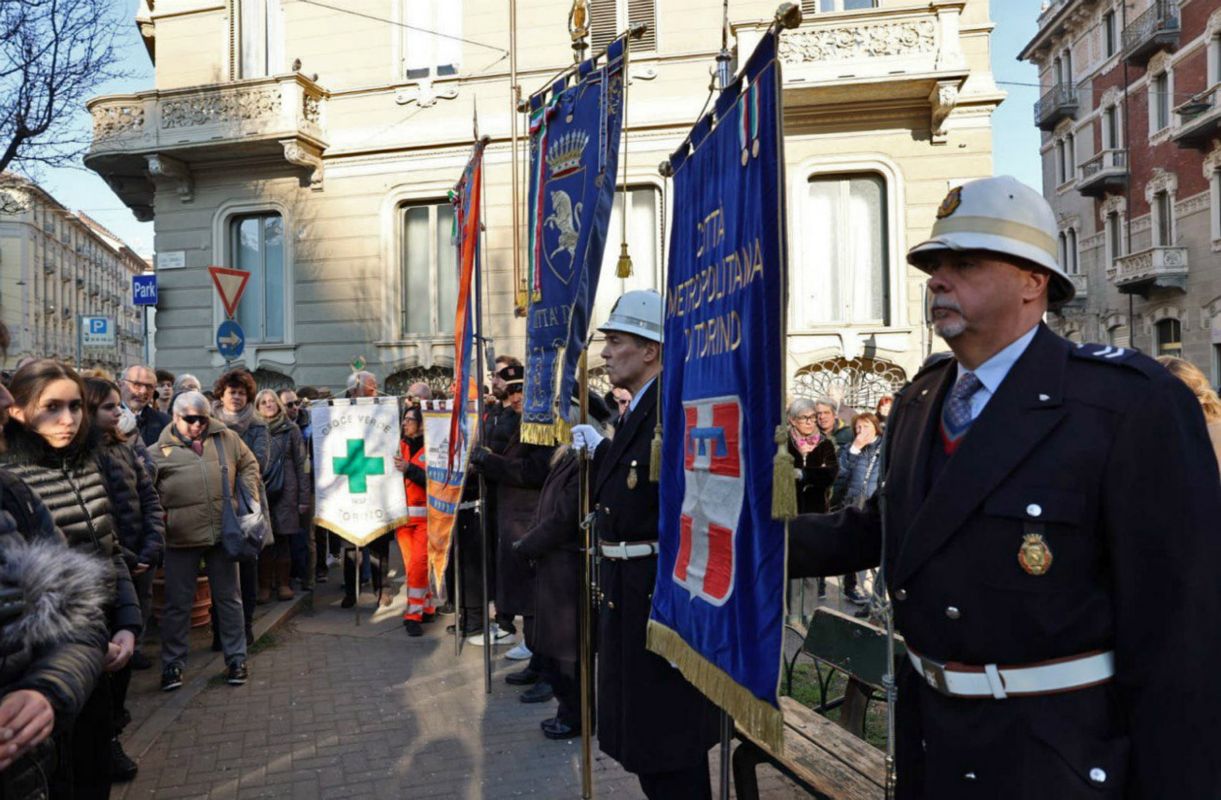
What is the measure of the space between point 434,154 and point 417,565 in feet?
32.2

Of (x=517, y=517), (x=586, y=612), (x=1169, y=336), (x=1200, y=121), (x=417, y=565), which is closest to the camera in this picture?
(x=586, y=612)

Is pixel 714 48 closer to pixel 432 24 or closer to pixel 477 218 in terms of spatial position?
pixel 432 24

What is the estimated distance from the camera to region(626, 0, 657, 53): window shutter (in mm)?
15000

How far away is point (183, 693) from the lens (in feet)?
19.0

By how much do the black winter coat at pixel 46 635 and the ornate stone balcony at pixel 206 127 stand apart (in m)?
14.5

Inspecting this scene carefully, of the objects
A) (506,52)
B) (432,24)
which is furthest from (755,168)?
(432,24)

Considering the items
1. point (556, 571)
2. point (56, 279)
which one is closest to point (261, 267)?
point (556, 571)

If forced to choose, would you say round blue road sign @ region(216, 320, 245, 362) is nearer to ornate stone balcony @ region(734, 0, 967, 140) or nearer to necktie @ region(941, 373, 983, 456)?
ornate stone balcony @ region(734, 0, 967, 140)

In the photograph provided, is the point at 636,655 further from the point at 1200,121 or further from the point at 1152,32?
the point at 1152,32

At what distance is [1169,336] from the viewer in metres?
33.0

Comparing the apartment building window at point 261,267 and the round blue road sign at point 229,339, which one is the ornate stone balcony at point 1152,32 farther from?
the round blue road sign at point 229,339

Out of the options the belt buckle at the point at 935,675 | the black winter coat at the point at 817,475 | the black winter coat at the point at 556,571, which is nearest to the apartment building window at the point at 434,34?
the black winter coat at the point at 817,475

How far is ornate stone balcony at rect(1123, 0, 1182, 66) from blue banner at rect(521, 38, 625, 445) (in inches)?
1450

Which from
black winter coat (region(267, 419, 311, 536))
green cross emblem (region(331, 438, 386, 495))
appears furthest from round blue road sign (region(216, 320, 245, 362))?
green cross emblem (region(331, 438, 386, 495))
